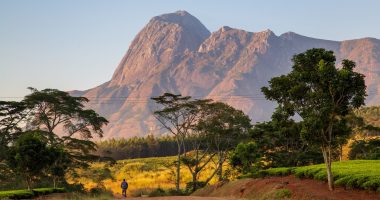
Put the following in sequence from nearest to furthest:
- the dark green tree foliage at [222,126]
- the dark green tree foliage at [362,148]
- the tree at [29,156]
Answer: the tree at [29,156] < the dark green tree foliage at [222,126] < the dark green tree foliage at [362,148]

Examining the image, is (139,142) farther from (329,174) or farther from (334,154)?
(329,174)

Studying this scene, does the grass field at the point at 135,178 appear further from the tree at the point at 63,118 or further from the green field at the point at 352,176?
the green field at the point at 352,176

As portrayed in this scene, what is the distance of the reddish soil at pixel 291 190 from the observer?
24.3 m

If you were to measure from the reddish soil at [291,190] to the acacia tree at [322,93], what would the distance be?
131 centimetres

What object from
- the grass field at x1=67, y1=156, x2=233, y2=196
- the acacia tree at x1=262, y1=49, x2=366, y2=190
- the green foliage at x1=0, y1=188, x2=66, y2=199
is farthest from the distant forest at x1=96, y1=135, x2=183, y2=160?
the acacia tree at x1=262, y1=49, x2=366, y2=190

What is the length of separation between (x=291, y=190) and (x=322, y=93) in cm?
671

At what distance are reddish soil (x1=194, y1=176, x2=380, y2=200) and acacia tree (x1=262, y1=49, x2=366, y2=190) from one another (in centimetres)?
131

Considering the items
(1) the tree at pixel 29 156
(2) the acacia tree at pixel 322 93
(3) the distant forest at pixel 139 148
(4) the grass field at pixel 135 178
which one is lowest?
(4) the grass field at pixel 135 178

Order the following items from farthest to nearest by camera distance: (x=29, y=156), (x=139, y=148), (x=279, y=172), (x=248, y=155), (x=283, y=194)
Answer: (x=139, y=148)
(x=248, y=155)
(x=279, y=172)
(x=29, y=156)
(x=283, y=194)

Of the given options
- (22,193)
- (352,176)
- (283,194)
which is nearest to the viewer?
(352,176)

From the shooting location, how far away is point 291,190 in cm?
2833

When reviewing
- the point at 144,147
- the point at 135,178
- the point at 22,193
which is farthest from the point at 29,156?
the point at 144,147

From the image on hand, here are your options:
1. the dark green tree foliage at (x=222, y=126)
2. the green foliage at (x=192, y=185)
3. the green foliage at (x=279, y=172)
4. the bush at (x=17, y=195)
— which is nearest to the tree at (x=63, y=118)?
the green foliage at (x=192, y=185)

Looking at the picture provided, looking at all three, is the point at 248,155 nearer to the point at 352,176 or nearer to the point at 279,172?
the point at 279,172
